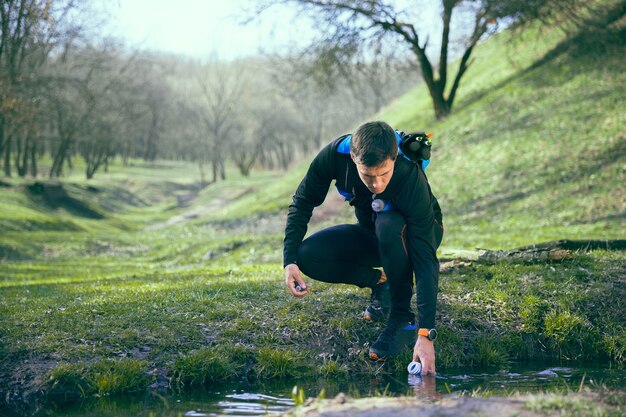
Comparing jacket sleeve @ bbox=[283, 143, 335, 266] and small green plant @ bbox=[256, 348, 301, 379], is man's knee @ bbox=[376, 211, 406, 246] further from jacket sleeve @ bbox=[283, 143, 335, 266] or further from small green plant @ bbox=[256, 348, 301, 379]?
small green plant @ bbox=[256, 348, 301, 379]

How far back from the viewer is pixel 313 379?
641 centimetres

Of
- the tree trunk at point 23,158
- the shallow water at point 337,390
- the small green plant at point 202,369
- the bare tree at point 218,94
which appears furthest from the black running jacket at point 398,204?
the bare tree at point 218,94

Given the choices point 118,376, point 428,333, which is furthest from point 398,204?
point 118,376

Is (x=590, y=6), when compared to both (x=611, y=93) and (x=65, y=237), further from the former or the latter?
(x=65, y=237)

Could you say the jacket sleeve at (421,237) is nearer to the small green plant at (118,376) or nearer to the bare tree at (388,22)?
the small green plant at (118,376)

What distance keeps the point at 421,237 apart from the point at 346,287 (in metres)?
3.17

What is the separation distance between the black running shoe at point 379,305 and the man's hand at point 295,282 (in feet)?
4.12

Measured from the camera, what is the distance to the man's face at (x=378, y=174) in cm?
551

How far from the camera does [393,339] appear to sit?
6.58m

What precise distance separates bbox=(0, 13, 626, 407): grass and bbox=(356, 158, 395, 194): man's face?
1.98 metres

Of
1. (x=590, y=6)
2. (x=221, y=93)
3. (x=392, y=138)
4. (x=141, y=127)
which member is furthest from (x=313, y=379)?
(x=141, y=127)

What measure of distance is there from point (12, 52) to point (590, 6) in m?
25.5

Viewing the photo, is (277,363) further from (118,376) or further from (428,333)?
(428,333)

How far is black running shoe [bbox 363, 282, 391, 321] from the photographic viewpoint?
725 cm
